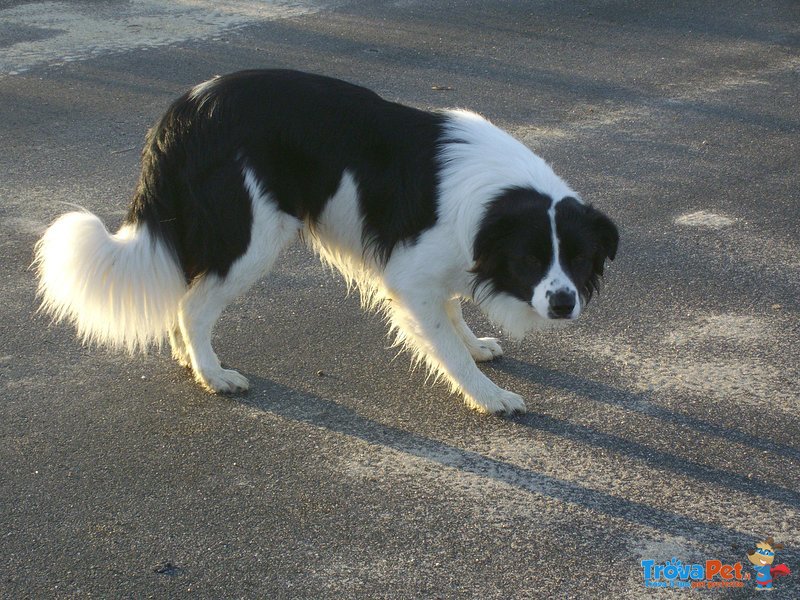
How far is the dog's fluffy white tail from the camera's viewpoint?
4.41 meters

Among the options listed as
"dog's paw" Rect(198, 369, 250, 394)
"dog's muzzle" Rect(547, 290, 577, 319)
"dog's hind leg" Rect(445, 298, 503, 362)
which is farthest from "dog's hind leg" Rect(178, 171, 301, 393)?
"dog's muzzle" Rect(547, 290, 577, 319)

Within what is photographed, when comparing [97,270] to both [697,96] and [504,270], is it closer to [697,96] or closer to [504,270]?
[504,270]

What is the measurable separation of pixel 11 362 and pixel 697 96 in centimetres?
622

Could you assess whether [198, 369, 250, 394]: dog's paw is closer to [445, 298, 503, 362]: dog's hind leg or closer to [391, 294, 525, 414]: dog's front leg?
[391, 294, 525, 414]: dog's front leg

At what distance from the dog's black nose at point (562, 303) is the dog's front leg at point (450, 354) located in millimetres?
514

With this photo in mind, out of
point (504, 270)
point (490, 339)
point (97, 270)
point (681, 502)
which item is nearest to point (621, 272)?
point (490, 339)

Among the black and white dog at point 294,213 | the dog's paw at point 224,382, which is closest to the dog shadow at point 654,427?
the black and white dog at point 294,213

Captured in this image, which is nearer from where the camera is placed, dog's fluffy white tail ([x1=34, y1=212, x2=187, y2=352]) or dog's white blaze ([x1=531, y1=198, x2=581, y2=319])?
dog's white blaze ([x1=531, y1=198, x2=581, y2=319])

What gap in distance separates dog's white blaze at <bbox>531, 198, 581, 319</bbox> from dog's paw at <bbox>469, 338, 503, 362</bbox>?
80 cm

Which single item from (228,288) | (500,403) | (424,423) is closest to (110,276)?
(228,288)

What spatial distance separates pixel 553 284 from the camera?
163 inches

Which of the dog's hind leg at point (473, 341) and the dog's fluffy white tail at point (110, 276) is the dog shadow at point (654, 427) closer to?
the dog's hind leg at point (473, 341)

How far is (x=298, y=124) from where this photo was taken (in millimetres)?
4461

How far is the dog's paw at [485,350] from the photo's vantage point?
4.97m
